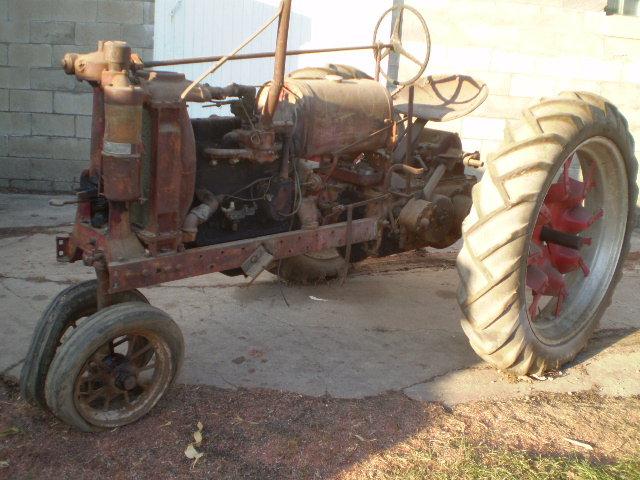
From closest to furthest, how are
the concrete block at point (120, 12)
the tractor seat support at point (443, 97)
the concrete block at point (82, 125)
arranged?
the tractor seat support at point (443, 97), the concrete block at point (120, 12), the concrete block at point (82, 125)

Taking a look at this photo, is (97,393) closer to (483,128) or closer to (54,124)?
(54,124)

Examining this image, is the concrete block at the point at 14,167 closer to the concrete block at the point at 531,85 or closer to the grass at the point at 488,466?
the concrete block at the point at 531,85

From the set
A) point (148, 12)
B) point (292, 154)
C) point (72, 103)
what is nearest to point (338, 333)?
point (292, 154)

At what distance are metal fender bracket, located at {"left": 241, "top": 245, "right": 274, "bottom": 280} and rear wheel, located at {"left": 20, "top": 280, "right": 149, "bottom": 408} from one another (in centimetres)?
46

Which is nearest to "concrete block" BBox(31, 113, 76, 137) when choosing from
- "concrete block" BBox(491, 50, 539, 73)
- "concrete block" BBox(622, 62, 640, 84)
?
"concrete block" BBox(491, 50, 539, 73)

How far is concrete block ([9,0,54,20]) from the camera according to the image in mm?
6906

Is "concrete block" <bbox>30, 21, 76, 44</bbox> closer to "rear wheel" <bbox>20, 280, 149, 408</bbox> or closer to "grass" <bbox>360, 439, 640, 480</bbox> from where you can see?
"rear wheel" <bbox>20, 280, 149, 408</bbox>

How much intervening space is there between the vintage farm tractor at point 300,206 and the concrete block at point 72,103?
12.5 ft

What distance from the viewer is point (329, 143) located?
3596 millimetres

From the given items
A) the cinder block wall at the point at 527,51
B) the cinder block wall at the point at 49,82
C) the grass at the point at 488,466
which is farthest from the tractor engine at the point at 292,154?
the cinder block wall at the point at 49,82

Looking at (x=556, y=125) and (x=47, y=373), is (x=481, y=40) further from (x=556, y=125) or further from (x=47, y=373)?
(x=47, y=373)

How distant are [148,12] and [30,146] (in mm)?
1779

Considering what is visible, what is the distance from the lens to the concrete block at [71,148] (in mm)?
7172

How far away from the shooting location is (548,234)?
3531 millimetres
